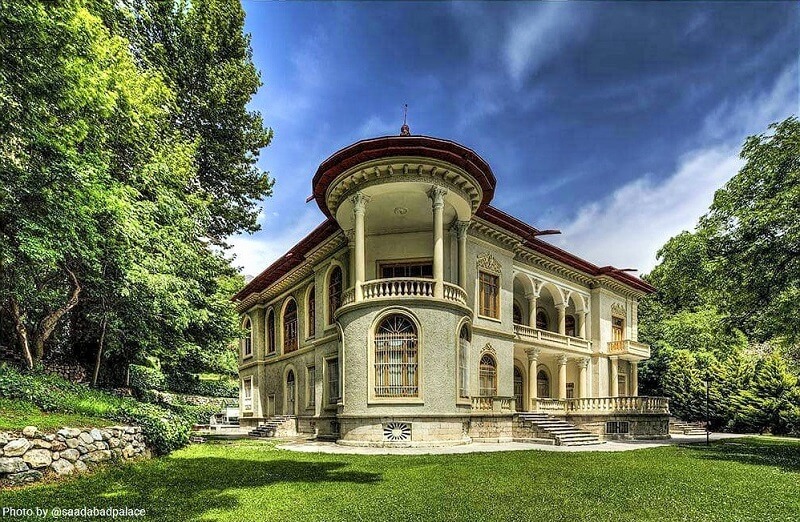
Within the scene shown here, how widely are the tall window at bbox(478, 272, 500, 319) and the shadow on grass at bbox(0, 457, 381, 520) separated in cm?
1006

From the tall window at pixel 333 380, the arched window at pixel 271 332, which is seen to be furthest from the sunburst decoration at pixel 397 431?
the arched window at pixel 271 332

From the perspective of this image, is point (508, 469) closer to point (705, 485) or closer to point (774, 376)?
point (705, 485)

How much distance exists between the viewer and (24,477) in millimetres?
7598

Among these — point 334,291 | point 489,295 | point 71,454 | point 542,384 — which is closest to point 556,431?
point 489,295

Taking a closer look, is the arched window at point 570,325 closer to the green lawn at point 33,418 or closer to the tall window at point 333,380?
the tall window at point 333,380

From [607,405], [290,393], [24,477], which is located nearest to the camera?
[24,477]

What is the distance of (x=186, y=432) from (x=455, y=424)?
A: 846 centimetres

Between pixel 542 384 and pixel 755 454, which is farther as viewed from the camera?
pixel 542 384

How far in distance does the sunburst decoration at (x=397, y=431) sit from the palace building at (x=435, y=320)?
4 centimetres

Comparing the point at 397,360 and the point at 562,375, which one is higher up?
the point at 397,360

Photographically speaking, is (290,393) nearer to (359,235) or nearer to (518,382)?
(518,382)

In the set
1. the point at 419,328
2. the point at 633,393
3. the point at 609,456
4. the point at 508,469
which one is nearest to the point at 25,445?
the point at 508,469

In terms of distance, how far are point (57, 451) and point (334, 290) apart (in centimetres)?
1282

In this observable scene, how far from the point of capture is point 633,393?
27219 millimetres
